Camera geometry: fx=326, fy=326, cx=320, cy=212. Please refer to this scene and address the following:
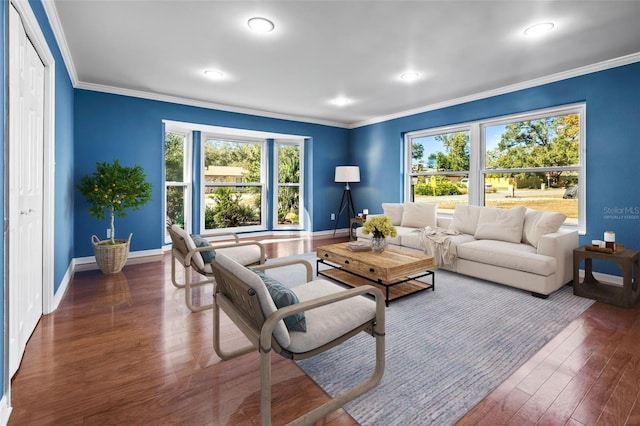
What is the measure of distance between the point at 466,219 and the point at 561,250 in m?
1.38

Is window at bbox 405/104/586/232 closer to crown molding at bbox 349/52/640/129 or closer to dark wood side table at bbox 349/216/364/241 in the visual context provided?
crown molding at bbox 349/52/640/129

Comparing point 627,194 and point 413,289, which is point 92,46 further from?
point 627,194

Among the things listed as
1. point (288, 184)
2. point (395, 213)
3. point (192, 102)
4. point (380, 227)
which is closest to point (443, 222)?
point (395, 213)

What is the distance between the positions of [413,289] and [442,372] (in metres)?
1.36

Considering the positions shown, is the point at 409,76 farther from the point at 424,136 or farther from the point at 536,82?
the point at 424,136

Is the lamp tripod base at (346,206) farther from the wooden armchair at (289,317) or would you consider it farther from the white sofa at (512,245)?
the wooden armchair at (289,317)

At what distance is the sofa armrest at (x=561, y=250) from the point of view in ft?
10.8

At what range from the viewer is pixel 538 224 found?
12.0 ft

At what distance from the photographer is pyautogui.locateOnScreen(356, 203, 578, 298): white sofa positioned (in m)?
3.26

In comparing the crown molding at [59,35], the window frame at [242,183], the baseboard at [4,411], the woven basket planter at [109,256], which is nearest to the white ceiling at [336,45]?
the crown molding at [59,35]

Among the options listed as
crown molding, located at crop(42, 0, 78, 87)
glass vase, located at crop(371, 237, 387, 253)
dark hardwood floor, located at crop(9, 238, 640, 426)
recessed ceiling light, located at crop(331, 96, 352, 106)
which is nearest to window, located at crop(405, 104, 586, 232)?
recessed ceiling light, located at crop(331, 96, 352, 106)

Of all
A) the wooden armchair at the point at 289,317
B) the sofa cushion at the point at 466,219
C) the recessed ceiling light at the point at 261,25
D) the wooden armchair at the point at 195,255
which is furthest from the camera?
the sofa cushion at the point at 466,219

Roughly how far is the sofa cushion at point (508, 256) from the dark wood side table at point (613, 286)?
0.98ft

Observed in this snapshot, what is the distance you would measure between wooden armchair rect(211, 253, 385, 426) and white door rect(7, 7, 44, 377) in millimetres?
1138
